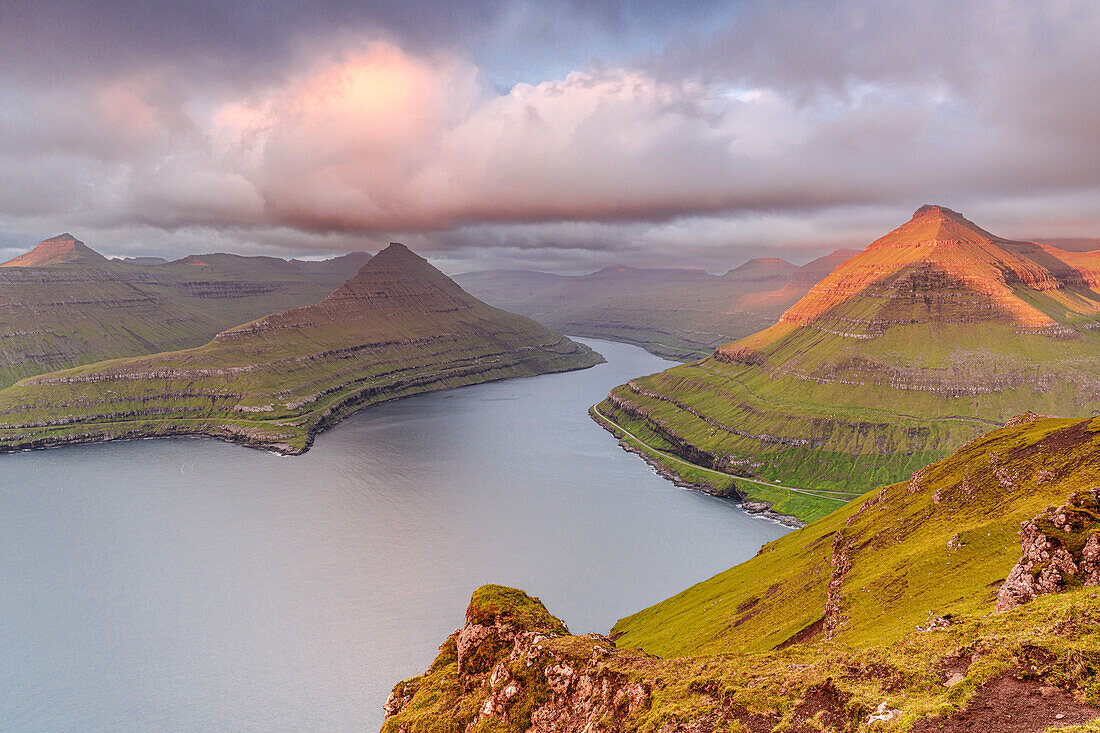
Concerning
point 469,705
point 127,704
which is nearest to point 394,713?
point 469,705

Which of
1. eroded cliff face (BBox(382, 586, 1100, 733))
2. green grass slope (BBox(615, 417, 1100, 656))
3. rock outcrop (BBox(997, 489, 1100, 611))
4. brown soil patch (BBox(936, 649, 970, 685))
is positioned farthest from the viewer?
green grass slope (BBox(615, 417, 1100, 656))

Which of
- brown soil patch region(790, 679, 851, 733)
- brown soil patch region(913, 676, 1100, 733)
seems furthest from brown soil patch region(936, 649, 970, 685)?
brown soil patch region(790, 679, 851, 733)

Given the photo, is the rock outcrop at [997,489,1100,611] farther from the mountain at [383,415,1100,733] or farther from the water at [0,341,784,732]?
the water at [0,341,784,732]

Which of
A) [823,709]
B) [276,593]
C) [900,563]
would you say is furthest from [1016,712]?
[276,593]

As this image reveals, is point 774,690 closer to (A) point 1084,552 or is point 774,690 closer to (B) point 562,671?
(B) point 562,671

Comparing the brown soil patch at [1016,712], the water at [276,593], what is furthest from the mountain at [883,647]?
the water at [276,593]

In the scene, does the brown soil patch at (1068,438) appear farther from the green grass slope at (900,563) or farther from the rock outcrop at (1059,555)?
the rock outcrop at (1059,555)
